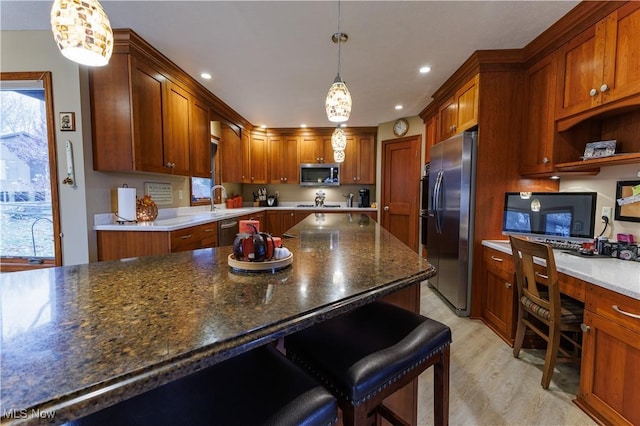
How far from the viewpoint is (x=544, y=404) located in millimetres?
1584

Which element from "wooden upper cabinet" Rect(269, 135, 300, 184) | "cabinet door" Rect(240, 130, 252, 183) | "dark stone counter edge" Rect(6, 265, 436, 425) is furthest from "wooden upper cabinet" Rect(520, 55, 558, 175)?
"cabinet door" Rect(240, 130, 252, 183)

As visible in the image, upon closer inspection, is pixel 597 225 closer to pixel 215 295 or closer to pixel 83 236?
pixel 215 295

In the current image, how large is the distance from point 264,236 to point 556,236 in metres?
2.34

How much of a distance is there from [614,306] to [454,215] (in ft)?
4.79

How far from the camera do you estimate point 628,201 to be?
72.7 inches

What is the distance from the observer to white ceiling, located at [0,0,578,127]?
190 cm

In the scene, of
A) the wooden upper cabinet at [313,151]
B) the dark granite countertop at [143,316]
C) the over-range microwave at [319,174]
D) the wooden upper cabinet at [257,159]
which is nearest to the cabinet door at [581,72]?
the dark granite countertop at [143,316]

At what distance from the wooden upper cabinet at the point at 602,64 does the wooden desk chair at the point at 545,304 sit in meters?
1.05

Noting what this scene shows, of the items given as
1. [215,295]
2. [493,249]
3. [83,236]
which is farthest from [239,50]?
[493,249]

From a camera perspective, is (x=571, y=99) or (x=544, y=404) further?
(x=571, y=99)

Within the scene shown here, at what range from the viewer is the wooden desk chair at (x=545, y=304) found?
1645 millimetres

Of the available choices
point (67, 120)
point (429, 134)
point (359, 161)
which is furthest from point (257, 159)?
point (67, 120)

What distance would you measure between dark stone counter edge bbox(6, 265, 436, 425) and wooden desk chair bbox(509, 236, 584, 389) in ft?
5.31

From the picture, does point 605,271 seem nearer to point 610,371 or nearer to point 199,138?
point 610,371
